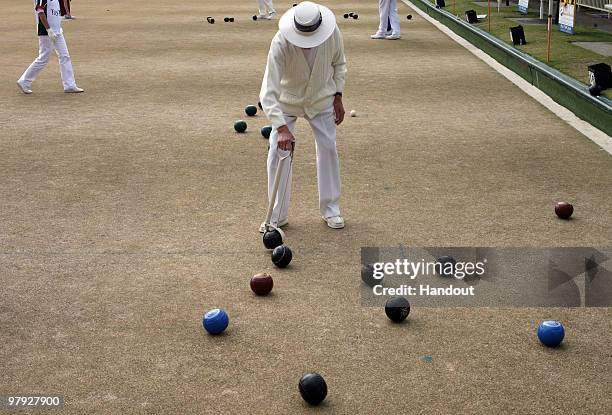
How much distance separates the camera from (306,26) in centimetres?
658

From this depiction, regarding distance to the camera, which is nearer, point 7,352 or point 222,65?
point 7,352

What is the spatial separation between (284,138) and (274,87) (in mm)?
361

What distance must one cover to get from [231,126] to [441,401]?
269 inches

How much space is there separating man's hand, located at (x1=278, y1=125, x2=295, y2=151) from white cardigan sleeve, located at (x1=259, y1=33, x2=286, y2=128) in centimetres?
4

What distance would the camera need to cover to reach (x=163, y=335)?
211 inches

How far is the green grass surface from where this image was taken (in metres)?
13.3

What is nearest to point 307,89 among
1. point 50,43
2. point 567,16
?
point 50,43

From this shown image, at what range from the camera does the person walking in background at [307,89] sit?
6656 mm

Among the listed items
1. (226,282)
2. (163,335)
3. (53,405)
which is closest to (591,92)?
(226,282)

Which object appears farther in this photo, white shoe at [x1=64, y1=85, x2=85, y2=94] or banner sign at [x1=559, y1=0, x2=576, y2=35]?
banner sign at [x1=559, y1=0, x2=576, y2=35]

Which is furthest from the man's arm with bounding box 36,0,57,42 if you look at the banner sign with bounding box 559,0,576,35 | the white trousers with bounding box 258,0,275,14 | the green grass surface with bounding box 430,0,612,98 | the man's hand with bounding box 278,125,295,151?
the white trousers with bounding box 258,0,275,14

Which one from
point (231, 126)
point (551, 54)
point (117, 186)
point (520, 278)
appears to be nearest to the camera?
point (520, 278)

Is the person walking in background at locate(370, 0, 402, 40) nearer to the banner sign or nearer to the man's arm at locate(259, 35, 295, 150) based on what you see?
the banner sign

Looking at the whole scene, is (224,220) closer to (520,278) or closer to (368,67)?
(520,278)
